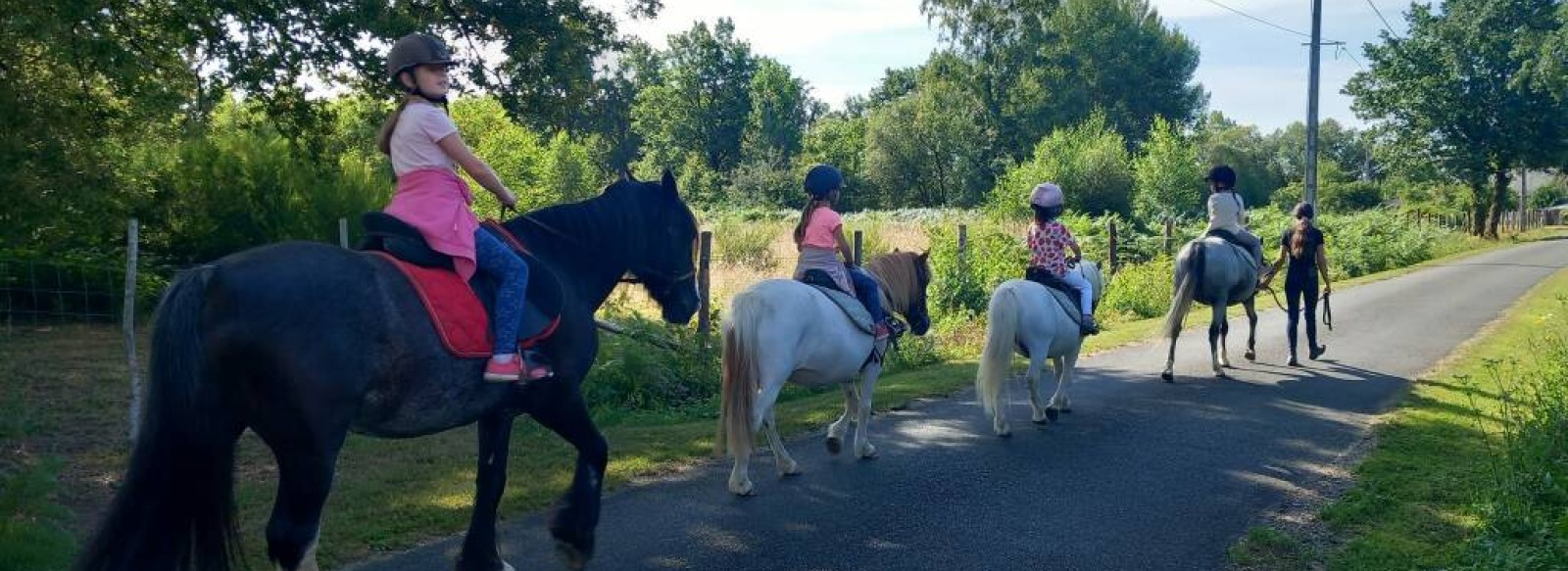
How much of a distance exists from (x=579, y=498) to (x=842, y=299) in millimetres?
2990

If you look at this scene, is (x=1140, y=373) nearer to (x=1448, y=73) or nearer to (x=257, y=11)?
(x=257, y=11)

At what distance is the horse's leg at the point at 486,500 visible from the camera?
5.27 metres

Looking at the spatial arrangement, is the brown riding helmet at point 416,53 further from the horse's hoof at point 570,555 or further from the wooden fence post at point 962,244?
the wooden fence post at point 962,244

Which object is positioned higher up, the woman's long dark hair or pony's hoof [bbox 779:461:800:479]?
the woman's long dark hair

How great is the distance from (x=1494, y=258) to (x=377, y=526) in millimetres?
40732

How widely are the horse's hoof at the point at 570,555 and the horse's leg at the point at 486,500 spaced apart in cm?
18

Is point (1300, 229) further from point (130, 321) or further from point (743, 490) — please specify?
point (130, 321)

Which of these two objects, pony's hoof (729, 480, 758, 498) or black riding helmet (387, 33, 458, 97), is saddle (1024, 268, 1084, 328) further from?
black riding helmet (387, 33, 458, 97)

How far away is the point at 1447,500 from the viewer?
7.01 metres

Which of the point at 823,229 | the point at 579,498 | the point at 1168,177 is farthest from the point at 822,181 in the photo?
the point at 1168,177

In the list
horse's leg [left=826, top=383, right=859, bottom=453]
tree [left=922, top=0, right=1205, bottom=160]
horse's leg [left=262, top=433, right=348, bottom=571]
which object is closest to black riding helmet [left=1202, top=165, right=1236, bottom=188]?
horse's leg [left=826, top=383, right=859, bottom=453]

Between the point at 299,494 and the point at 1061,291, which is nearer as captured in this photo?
the point at 299,494

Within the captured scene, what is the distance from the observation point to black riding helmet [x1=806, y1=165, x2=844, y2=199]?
771 centimetres

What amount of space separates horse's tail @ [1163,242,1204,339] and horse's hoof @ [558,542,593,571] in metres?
8.87
